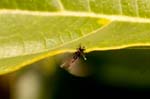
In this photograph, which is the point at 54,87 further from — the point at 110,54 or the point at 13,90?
the point at 110,54

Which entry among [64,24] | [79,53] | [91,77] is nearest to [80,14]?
[64,24]

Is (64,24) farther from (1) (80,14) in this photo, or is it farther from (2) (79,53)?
(2) (79,53)

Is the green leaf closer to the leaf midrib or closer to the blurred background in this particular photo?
the leaf midrib

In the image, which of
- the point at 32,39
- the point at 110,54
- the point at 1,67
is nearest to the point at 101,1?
the point at 32,39

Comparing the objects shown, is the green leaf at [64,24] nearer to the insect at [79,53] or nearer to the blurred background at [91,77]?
the insect at [79,53]

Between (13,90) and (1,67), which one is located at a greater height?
(1,67)

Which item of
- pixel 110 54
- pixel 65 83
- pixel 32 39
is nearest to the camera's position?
pixel 32 39

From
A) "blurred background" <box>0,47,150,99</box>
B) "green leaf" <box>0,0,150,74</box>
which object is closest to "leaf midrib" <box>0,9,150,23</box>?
"green leaf" <box>0,0,150,74</box>
